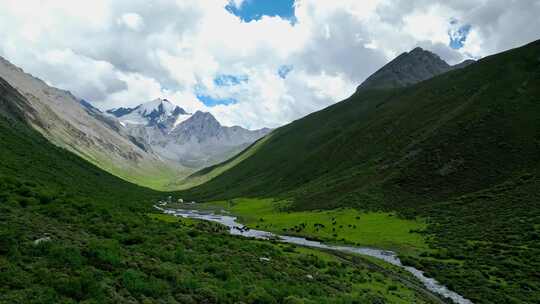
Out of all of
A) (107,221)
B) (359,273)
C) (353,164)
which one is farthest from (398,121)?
(107,221)

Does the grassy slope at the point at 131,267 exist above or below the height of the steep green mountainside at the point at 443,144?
below

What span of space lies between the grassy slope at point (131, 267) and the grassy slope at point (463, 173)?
18.1 m

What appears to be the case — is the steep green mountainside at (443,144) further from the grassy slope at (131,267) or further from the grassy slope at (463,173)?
the grassy slope at (131,267)

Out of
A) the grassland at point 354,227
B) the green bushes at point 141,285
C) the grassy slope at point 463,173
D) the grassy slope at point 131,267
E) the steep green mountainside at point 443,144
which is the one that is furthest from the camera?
the steep green mountainside at point 443,144

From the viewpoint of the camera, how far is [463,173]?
353ft

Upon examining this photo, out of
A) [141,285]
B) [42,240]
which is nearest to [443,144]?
[141,285]

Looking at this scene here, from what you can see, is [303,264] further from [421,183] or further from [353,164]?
[353,164]

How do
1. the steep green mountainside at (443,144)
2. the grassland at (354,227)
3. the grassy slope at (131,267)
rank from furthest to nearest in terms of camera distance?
the steep green mountainside at (443,144) → the grassland at (354,227) → the grassy slope at (131,267)

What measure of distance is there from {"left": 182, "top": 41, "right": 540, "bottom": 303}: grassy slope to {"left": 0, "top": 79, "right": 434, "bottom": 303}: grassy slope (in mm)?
18143

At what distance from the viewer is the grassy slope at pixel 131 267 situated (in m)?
17.1

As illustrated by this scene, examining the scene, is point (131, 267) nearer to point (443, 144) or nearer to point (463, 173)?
point (463, 173)

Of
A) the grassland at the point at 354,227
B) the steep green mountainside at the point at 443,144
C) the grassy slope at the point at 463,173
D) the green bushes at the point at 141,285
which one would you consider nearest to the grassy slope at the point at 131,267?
the green bushes at the point at 141,285

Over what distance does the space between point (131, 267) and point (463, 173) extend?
347 ft

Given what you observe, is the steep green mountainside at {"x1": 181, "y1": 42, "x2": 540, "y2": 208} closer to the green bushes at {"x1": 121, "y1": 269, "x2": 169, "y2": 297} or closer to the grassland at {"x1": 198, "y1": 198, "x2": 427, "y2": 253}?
the grassland at {"x1": 198, "y1": 198, "x2": 427, "y2": 253}
